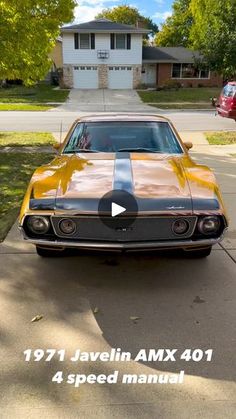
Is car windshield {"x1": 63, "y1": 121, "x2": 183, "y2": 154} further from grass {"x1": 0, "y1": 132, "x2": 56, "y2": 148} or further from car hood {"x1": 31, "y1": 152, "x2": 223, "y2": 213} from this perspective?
grass {"x1": 0, "y1": 132, "x2": 56, "y2": 148}

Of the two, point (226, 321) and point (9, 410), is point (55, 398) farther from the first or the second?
point (226, 321)

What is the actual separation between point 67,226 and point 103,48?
4043 centimetres

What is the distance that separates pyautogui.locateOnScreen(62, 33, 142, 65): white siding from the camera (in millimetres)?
41031

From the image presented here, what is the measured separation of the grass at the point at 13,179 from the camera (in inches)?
231

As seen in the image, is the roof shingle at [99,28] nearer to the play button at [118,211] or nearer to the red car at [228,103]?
the red car at [228,103]

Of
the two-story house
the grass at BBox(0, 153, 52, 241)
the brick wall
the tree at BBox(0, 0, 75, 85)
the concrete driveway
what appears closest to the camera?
the concrete driveway

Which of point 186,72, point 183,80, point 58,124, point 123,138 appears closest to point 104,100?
point 183,80

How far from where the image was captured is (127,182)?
382cm

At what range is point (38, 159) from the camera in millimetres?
9992

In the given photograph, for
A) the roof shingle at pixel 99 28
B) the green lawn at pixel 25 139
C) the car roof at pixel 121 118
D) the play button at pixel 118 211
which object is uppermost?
the roof shingle at pixel 99 28

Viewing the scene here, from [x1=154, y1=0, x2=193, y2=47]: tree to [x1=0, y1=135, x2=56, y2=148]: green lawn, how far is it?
42042 mm

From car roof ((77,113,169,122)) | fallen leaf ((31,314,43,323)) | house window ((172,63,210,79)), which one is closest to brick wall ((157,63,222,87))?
house window ((172,63,210,79))

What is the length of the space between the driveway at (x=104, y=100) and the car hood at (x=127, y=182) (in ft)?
79.0

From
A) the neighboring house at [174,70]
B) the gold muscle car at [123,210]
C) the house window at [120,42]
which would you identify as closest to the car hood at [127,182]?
the gold muscle car at [123,210]
